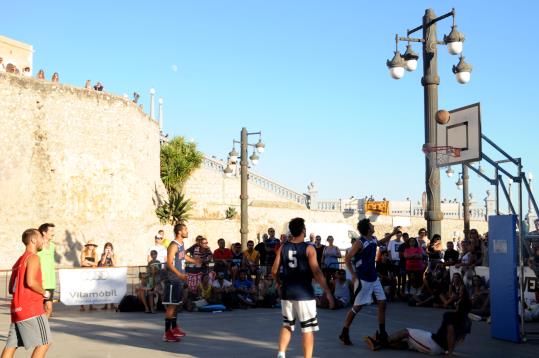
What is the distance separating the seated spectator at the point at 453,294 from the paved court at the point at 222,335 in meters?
0.35

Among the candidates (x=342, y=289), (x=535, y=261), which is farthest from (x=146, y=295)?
(x=535, y=261)

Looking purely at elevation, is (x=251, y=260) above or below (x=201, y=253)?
below

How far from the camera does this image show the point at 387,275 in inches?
626

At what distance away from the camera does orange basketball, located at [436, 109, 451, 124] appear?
1130cm

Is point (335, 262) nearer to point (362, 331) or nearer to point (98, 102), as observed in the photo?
point (362, 331)

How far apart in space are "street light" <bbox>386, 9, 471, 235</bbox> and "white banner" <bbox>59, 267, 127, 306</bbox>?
23.0 ft

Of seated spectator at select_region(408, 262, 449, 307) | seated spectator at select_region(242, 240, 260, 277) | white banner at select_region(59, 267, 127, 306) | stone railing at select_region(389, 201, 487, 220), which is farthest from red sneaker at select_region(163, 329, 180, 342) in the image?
stone railing at select_region(389, 201, 487, 220)

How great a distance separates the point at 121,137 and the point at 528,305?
2378 centimetres

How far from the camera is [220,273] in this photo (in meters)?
14.9

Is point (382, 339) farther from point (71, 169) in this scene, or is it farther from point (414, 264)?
point (71, 169)

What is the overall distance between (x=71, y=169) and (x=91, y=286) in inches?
666

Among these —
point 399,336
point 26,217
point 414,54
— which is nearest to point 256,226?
point 26,217

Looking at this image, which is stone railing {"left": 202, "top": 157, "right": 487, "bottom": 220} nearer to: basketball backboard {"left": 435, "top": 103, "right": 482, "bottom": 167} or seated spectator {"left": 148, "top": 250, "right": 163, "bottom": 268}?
seated spectator {"left": 148, "top": 250, "right": 163, "bottom": 268}

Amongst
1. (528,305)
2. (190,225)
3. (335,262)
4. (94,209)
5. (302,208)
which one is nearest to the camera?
(528,305)
